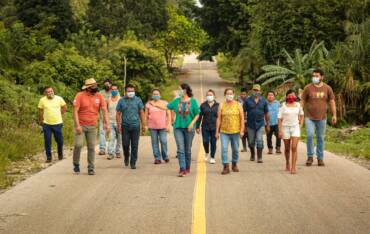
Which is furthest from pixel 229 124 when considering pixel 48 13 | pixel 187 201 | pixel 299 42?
pixel 48 13

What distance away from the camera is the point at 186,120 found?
12.7m

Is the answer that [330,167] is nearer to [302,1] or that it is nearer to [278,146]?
[278,146]

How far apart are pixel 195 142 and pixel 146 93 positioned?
85.3 feet

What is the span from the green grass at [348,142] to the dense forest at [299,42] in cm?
351

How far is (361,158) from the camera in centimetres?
1644

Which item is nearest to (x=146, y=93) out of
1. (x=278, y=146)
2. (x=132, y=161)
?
(x=278, y=146)

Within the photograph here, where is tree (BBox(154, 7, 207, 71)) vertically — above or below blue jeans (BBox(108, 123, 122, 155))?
above

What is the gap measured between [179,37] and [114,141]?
57729 millimetres

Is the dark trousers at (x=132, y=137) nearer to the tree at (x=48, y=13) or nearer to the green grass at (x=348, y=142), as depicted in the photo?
the green grass at (x=348, y=142)

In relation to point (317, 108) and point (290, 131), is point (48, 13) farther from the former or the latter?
point (290, 131)

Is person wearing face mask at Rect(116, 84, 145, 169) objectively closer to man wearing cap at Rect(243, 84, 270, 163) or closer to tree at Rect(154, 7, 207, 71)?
man wearing cap at Rect(243, 84, 270, 163)

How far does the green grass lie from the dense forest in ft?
11.5

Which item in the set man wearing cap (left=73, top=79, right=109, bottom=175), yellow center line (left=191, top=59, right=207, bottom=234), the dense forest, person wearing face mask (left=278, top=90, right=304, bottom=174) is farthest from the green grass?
man wearing cap (left=73, top=79, right=109, bottom=175)

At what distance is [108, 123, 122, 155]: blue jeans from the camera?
52.3 feet
